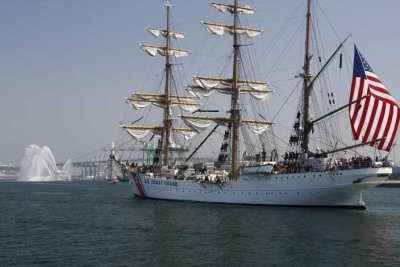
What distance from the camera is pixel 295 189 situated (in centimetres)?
4891

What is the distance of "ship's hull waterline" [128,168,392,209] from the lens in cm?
4600

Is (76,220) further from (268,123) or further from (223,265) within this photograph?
(268,123)

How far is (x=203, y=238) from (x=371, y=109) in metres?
22.9

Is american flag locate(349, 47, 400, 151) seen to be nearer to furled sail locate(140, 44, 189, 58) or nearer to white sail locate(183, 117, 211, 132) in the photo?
white sail locate(183, 117, 211, 132)

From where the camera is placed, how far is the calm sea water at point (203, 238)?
25.4m

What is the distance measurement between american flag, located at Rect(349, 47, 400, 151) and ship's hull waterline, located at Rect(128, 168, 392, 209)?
128 inches

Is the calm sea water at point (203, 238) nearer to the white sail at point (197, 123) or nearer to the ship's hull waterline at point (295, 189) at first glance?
the ship's hull waterline at point (295, 189)

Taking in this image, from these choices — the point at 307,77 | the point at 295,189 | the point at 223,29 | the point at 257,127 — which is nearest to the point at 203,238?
the point at 295,189

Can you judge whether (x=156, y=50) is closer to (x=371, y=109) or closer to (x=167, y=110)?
(x=167, y=110)

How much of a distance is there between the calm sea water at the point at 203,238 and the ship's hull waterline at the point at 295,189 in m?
1.52

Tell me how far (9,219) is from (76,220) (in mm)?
5834

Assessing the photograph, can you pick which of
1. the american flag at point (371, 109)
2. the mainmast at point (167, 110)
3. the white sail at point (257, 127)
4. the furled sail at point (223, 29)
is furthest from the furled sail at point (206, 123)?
the american flag at point (371, 109)

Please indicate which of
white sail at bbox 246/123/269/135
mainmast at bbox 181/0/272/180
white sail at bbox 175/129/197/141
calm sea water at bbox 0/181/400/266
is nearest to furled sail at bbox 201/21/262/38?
mainmast at bbox 181/0/272/180

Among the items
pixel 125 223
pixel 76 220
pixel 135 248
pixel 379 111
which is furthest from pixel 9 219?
pixel 379 111
